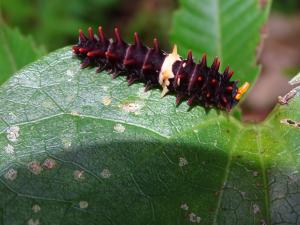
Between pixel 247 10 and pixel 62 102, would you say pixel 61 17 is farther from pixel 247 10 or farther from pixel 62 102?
pixel 62 102

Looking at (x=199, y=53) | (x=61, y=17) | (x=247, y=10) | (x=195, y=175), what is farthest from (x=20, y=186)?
(x=61, y=17)

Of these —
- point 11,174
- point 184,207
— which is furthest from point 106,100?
point 184,207

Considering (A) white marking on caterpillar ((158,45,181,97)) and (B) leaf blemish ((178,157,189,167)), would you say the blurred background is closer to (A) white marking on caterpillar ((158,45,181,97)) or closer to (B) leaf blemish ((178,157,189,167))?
(A) white marking on caterpillar ((158,45,181,97))

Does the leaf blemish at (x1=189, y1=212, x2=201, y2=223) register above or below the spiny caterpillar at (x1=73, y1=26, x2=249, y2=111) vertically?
below

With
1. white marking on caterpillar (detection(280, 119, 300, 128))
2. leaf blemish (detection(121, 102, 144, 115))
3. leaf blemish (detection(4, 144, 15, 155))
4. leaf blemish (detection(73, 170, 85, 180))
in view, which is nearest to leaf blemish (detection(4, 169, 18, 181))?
leaf blemish (detection(4, 144, 15, 155))

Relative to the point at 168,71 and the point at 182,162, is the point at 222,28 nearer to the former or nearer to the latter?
the point at 168,71
